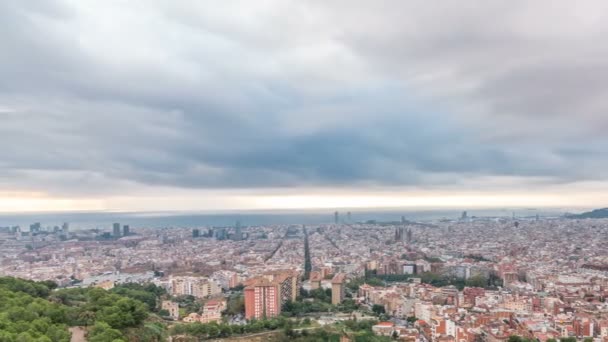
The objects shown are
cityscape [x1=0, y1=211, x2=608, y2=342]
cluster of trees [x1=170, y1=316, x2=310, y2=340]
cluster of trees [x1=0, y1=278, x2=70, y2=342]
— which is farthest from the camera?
cityscape [x1=0, y1=211, x2=608, y2=342]

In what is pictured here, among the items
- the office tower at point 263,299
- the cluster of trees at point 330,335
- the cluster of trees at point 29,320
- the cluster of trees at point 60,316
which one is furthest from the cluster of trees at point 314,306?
the cluster of trees at point 29,320

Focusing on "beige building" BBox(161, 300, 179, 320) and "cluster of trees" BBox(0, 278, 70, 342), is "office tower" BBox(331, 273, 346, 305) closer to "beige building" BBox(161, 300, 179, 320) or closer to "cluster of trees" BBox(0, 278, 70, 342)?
"beige building" BBox(161, 300, 179, 320)

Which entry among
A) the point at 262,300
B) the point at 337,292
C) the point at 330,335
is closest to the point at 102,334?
the point at 330,335

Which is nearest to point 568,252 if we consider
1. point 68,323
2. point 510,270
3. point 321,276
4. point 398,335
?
point 510,270

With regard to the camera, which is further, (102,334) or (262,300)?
(262,300)

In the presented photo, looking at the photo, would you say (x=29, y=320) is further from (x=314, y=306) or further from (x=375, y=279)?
(x=375, y=279)

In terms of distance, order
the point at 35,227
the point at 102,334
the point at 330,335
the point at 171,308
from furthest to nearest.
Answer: the point at 35,227 → the point at 171,308 → the point at 330,335 → the point at 102,334

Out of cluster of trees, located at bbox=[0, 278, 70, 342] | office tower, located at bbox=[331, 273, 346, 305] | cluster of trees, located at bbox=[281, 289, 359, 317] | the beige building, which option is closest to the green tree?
cluster of trees, located at bbox=[0, 278, 70, 342]

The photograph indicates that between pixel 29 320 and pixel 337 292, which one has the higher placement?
pixel 29 320
